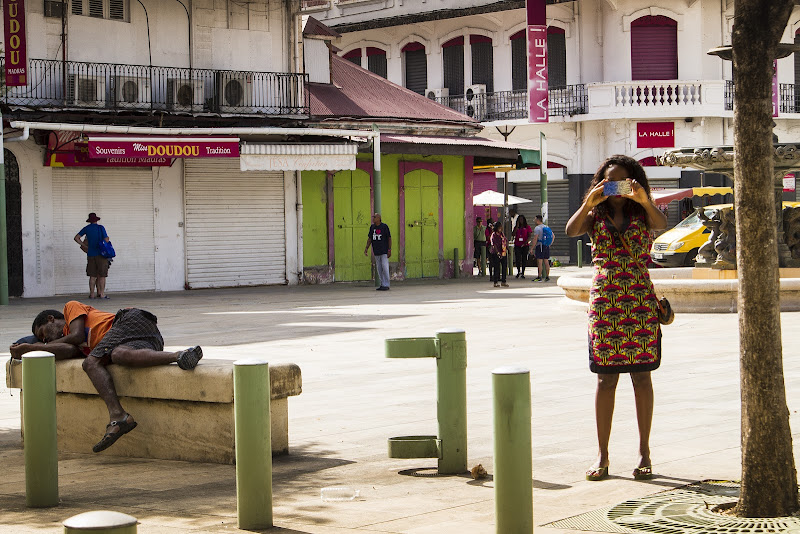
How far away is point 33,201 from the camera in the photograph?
25.5 meters

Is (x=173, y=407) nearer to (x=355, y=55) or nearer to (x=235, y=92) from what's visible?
(x=235, y=92)

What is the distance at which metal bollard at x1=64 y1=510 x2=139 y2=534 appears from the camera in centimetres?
321

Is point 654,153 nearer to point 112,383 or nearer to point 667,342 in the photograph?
point 667,342

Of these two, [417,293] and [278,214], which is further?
[278,214]

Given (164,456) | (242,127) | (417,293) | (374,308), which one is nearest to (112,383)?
(164,456)

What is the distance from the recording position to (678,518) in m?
5.63

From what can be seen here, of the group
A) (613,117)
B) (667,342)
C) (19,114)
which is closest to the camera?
(667,342)

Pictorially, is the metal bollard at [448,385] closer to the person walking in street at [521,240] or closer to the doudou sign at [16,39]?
the doudou sign at [16,39]

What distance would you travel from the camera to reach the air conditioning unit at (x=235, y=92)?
27781 millimetres

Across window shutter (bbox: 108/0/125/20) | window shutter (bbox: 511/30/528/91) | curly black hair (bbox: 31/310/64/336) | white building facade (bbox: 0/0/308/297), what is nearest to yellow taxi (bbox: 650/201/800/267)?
white building facade (bbox: 0/0/308/297)

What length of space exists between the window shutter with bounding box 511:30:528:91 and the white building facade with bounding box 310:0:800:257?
0.10 ft

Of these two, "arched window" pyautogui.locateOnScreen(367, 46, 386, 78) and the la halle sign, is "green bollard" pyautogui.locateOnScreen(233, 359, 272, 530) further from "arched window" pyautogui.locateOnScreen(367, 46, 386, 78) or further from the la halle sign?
"arched window" pyautogui.locateOnScreen(367, 46, 386, 78)

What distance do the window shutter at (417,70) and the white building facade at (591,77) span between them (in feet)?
1.39

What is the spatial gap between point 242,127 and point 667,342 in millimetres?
15484
